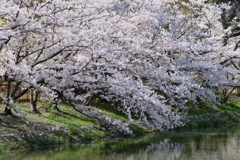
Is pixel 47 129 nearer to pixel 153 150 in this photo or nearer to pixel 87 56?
pixel 87 56

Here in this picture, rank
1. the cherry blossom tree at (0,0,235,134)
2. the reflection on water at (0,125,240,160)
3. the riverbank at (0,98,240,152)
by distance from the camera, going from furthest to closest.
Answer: the riverbank at (0,98,240,152) < the reflection on water at (0,125,240,160) < the cherry blossom tree at (0,0,235,134)

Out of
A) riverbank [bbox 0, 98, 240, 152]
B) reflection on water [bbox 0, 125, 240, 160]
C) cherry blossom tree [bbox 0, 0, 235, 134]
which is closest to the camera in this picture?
cherry blossom tree [bbox 0, 0, 235, 134]

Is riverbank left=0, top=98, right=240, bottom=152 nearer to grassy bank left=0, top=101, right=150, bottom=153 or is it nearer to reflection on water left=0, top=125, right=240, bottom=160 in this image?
grassy bank left=0, top=101, right=150, bottom=153

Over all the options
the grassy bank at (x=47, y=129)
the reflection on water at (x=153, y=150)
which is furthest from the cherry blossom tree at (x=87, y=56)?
the grassy bank at (x=47, y=129)

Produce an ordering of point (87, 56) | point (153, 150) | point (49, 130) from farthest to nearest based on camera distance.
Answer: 1. point (49, 130)
2. point (153, 150)
3. point (87, 56)

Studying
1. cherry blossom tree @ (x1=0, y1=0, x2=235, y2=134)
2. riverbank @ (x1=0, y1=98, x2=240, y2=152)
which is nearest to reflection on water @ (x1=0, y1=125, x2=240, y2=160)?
riverbank @ (x1=0, y1=98, x2=240, y2=152)

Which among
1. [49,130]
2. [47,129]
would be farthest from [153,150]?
[47,129]

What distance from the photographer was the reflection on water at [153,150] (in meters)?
13.5

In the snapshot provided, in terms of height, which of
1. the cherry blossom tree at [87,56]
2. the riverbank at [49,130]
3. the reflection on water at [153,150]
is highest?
the cherry blossom tree at [87,56]

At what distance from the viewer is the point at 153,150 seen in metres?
15.1

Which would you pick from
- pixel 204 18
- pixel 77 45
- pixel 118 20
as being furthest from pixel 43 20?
pixel 204 18

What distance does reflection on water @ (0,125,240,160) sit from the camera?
13.5 meters

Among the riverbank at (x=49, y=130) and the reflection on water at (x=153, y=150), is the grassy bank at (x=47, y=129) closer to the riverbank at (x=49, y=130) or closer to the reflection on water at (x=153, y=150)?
the riverbank at (x=49, y=130)

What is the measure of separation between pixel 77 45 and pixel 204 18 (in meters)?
16.3
